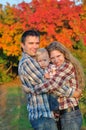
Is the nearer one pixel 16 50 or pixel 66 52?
pixel 66 52

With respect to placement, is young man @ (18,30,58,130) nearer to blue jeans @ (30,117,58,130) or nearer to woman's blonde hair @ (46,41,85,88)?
blue jeans @ (30,117,58,130)

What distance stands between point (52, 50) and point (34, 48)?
16 cm

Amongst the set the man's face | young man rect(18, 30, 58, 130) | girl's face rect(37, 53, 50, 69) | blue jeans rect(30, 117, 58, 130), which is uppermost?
the man's face

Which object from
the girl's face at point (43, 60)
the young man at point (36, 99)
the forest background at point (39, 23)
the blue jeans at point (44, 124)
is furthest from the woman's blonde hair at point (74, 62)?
the forest background at point (39, 23)

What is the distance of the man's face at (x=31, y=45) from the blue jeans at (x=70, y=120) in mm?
617

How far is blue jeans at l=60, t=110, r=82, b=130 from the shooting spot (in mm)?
3916

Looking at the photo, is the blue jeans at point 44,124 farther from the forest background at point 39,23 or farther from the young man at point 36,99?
the forest background at point 39,23

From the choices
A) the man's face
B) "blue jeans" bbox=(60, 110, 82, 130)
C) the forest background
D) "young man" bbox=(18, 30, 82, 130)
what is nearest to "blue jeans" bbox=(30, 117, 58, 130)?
"young man" bbox=(18, 30, 82, 130)

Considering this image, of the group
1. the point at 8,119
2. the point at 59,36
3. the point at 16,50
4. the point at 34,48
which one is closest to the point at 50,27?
the point at 59,36

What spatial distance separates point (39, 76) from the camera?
3.86 metres

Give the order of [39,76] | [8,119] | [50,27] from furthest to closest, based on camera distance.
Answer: [50,27], [8,119], [39,76]

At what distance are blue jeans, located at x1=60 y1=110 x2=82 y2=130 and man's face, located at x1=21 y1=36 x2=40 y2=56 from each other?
24.3 inches

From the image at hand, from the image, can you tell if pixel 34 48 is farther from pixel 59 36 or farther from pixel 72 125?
pixel 59 36

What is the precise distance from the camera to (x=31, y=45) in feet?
13.3
